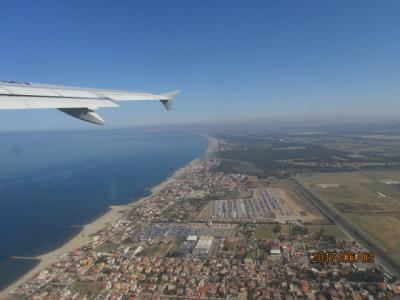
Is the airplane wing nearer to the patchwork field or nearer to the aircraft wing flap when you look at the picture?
the aircraft wing flap

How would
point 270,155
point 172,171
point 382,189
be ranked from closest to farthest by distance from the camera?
1. point 382,189
2. point 172,171
3. point 270,155

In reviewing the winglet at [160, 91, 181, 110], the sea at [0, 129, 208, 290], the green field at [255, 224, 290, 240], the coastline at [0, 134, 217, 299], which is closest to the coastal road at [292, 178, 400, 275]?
the green field at [255, 224, 290, 240]

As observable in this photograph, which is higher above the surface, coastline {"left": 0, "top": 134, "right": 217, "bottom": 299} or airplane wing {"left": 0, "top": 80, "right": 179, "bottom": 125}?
airplane wing {"left": 0, "top": 80, "right": 179, "bottom": 125}

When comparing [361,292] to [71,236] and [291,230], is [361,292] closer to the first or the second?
[291,230]

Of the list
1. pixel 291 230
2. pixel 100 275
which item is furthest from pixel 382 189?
pixel 100 275

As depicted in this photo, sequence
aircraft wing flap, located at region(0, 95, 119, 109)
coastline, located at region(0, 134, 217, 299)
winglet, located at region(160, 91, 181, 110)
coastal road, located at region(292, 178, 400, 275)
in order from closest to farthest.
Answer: aircraft wing flap, located at region(0, 95, 119, 109), winglet, located at region(160, 91, 181, 110), coastline, located at region(0, 134, 217, 299), coastal road, located at region(292, 178, 400, 275)
